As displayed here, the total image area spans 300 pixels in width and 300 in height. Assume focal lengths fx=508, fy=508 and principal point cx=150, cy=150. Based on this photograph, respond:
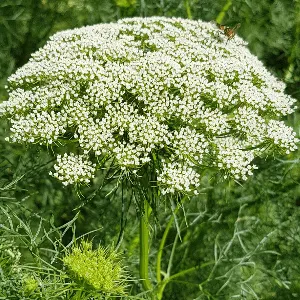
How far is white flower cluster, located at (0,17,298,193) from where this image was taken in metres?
2.04

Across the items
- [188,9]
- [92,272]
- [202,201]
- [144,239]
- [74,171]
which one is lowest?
[202,201]

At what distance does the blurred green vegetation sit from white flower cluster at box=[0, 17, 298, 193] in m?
0.76

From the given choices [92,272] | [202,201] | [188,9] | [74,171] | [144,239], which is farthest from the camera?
[188,9]

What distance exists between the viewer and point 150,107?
6.73ft

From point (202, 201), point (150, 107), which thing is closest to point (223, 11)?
point (202, 201)

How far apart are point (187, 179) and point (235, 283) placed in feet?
4.12

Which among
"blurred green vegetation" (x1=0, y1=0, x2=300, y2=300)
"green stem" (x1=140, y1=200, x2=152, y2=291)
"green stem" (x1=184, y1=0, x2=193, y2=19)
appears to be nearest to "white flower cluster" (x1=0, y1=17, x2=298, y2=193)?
"green stem" (x1=140, y1=200, x2=152, y2=291)

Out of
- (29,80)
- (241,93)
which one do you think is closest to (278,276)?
(241,93)

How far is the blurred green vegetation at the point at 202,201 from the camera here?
10.2 ft

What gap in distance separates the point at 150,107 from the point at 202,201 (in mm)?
1485

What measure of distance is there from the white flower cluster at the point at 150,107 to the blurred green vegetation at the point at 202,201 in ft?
2.49

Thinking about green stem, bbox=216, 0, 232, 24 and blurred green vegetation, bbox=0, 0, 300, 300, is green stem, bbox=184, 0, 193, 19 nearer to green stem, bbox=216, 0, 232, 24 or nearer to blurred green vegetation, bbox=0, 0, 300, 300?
blurred green vegetation, bbox=0, 0, 300, 300

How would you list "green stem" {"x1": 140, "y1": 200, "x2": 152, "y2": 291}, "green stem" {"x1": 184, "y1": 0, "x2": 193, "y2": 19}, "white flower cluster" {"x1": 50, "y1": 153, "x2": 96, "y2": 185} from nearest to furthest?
"white flower cluster" {"x1": 50, "y1": 153, "x2": 96, "y2": 185}
"green stem" {"x1": 140, "y1": 200, "x2": 152, "y2": 291}
"green stem" {"x1": 184, "y1": 0, "x2": 193, "y2": 19}

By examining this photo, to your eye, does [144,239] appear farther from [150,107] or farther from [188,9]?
[188,9]
